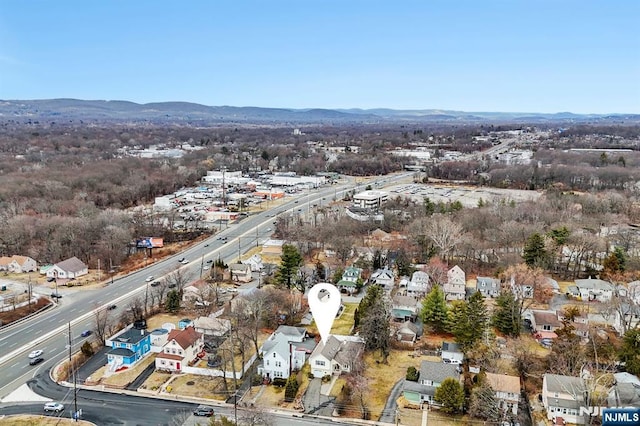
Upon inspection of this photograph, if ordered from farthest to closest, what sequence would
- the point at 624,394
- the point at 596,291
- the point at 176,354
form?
the point at 596,291 < the point at 176,354 < the point at 624,394

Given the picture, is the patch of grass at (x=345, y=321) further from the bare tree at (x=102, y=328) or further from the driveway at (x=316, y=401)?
the bare tree at (x=102, y=328)

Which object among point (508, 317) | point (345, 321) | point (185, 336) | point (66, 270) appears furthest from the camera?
point (66, 270)

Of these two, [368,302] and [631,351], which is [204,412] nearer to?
[368,302]

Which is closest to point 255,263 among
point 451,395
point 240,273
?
point 240,273

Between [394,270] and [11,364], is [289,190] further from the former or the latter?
[11,364]

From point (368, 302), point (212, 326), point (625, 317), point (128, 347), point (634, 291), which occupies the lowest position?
point (128, 347)

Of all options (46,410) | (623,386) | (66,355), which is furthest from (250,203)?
(623,386)

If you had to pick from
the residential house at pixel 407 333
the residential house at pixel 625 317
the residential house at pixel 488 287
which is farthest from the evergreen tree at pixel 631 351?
the residential house at pixel 488 287
